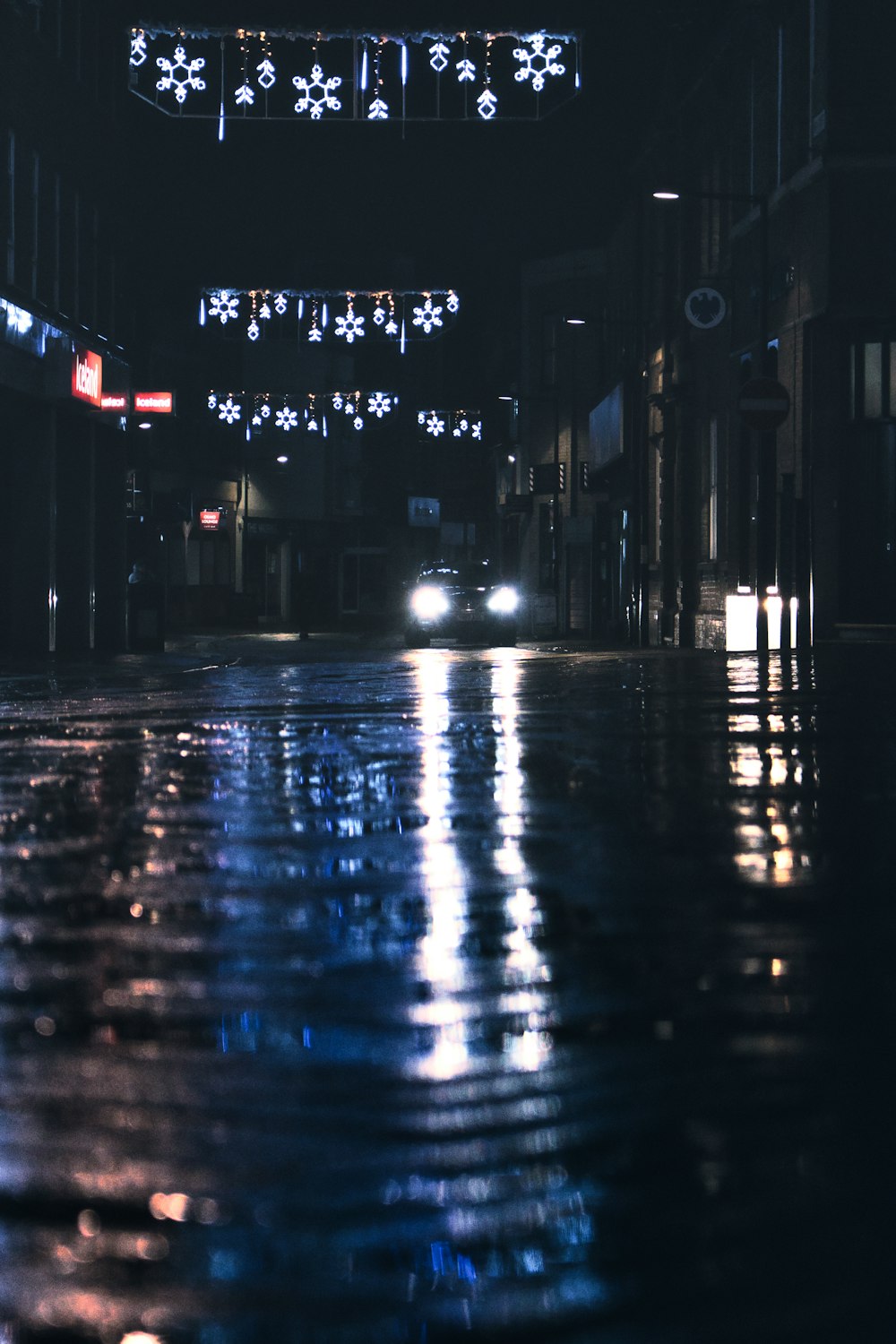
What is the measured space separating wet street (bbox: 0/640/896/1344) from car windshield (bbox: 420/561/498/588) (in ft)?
121

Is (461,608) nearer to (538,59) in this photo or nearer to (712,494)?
(712,494)

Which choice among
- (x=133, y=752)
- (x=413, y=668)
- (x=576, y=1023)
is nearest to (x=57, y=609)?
(x=413, y=668)

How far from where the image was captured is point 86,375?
117 ft

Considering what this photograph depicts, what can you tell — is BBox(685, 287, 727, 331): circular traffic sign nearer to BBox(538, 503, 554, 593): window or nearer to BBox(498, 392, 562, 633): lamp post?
BBox(498, 392, 562, 633): lamp post

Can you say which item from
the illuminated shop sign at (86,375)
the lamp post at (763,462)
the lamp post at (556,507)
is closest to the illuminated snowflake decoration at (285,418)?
the lamp post at (556,507)

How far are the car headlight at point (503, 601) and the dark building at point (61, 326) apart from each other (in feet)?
29.1

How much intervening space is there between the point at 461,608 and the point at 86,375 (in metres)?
11.9

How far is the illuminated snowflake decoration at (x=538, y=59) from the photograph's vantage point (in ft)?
80.7

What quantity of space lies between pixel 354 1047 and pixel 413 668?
23475 millimetres

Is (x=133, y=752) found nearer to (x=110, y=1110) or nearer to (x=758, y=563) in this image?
(x=110, y=1110)

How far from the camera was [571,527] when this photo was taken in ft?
196

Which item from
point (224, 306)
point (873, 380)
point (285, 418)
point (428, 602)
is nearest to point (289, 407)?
point (285, 418)

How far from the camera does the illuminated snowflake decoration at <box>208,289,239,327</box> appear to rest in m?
44.4

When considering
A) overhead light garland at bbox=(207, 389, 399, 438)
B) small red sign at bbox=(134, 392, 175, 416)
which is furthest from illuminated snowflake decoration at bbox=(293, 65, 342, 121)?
overhead light garland at bbox=(207, 389, 399, 438)
